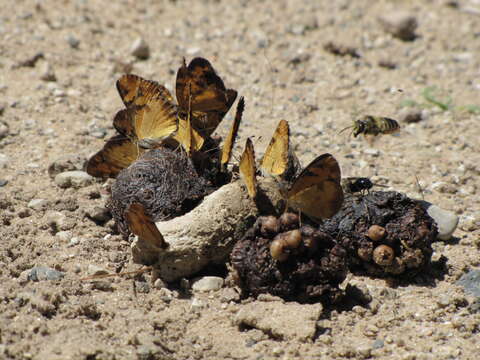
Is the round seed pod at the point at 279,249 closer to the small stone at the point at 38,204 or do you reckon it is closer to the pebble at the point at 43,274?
the pebble at the point at 43,274

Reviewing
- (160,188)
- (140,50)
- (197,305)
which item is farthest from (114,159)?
(140,50)

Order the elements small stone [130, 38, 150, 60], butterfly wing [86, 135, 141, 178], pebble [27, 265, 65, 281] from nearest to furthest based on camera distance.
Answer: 1. pebble [27, 265, 65, 281]
2. butterfly wing [86, 135, 141, 178]
3. small stone [130, 38, 150, 60]

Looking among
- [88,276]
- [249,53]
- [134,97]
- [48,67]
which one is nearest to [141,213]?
[88,276]

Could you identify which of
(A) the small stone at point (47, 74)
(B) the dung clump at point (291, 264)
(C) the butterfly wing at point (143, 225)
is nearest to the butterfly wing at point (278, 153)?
(B) the dung clump at point (291, 264)

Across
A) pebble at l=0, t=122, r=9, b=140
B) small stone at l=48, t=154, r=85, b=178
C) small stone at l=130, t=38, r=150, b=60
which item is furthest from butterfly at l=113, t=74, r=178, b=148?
small stone at l=130, t=38, r=150, b=60

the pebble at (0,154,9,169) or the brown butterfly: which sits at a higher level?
the brown butterfly

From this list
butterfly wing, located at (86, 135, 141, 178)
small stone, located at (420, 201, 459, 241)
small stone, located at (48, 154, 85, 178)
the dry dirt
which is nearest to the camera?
the dry dirt

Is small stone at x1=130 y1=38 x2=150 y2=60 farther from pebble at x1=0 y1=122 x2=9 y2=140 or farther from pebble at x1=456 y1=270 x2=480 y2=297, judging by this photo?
pebble at x1=456 y1=270 x2=480 y2=297
